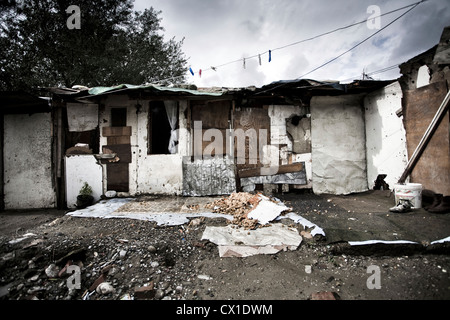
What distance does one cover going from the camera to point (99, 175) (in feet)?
21.1

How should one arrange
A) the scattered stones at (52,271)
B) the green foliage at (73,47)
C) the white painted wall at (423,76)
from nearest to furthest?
the scattered stones at (52,271)
the white painted wall at (423,76)
the green foliage at (73,47)

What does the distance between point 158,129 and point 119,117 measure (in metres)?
1.31

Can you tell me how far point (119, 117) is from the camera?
257 inches

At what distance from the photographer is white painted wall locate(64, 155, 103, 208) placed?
6414mm

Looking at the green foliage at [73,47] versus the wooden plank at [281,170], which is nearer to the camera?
the wooden plank at [281,170]

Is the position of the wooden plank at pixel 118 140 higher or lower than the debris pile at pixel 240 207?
higher

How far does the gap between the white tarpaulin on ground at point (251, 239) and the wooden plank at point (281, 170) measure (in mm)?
2848

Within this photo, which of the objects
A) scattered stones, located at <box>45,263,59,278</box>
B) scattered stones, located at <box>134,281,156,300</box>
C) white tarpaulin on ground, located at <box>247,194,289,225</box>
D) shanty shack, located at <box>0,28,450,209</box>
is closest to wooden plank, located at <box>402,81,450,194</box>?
shanty shack, located at <box>0,28,450,209</box>

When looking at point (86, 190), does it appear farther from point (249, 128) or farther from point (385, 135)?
point (385, 135)

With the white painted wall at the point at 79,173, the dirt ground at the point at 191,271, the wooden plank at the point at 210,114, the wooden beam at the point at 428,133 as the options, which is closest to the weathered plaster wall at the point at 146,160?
the wooden plank at the point at 210,114

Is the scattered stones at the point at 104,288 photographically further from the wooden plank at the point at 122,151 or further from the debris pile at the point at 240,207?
the wooden plank at the point at 122,151

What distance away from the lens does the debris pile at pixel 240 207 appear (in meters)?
3.88

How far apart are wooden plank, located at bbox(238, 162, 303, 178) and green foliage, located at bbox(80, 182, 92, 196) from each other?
4971 millimetres
